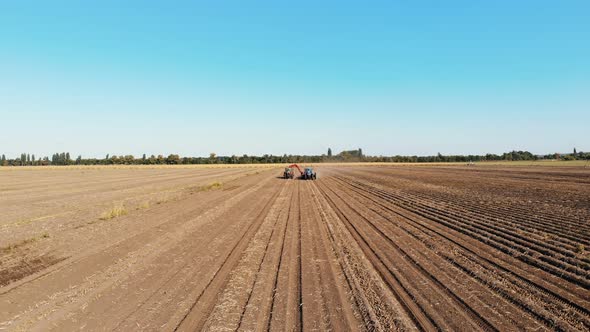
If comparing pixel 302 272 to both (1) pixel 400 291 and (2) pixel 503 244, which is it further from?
(2) pixel 503 244

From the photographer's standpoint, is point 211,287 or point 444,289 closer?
point 444,289

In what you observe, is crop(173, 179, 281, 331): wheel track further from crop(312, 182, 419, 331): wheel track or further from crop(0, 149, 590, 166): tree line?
crop(0, 149, 590, 166): tree line

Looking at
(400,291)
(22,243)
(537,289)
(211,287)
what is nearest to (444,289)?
(400,291)

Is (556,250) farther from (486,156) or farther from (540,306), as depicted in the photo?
(486,156)

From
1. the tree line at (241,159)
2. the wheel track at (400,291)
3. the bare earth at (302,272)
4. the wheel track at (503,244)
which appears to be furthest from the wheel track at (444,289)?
the tree line at (241,159)

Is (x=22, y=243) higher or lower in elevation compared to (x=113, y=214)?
lower

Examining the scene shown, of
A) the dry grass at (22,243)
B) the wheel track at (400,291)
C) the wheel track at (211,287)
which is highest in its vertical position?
the wheel track at (400,291)

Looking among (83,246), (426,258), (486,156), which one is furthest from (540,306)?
(486,156)

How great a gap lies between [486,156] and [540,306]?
15930 centimetres

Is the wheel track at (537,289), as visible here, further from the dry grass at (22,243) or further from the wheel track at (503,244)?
the dry grass at (22,243)

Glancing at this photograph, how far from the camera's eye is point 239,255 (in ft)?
29.6

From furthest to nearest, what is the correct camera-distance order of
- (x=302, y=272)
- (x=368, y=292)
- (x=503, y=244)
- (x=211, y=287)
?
(x=503, y=244) < (x=302, y=272) < (x=211, y=287) < (x=368, y=292)

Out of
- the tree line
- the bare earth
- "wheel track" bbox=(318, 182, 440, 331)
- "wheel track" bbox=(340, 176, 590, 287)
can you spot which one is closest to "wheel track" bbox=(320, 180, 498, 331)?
the bare earth

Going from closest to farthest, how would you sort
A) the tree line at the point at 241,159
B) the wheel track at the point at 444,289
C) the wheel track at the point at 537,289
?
the wheel track at the point at 444,289 → the wheel track at the point at 537,289 → the tree line at the point at 241,159
